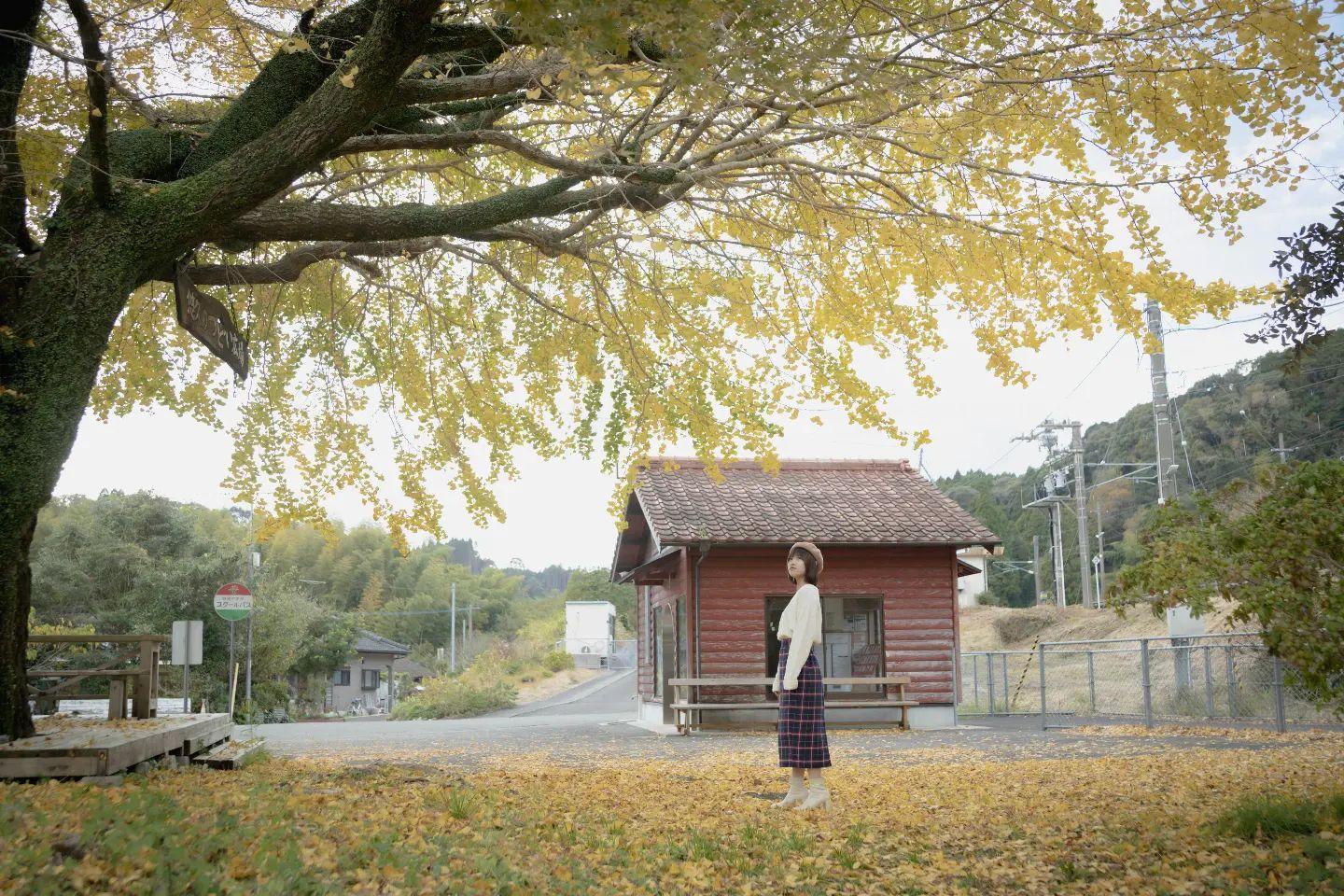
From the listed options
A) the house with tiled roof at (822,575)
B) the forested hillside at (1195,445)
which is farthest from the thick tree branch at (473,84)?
the forested hillside at (1195,445)

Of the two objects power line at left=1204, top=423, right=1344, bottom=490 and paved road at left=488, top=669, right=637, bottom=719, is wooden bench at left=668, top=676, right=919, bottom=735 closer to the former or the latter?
paved road at left=488, top=669, right=637, bottom=719

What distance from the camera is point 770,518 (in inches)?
719

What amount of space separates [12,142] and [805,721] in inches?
268

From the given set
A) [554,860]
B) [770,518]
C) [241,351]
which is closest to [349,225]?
[241,351]

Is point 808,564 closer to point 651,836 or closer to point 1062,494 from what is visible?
point 651,836

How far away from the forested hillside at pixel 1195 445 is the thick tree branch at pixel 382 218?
15.7 meters

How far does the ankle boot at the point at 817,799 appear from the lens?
7.43 metres

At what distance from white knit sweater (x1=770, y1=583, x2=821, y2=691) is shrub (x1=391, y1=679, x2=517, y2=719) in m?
25.6

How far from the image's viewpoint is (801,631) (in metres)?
7.43

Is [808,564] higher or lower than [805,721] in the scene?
higher

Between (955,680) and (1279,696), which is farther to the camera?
(955,680)

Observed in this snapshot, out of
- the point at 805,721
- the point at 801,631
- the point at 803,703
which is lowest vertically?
the point at 805,721

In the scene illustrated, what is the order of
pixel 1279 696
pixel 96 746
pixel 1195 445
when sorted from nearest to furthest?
1. pixel 96 746
2. pixel 1279 696
3. pixel 1195 445

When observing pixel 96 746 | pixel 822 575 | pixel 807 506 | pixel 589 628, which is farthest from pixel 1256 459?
pixel 589 628
